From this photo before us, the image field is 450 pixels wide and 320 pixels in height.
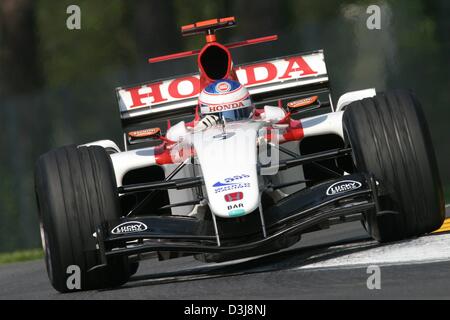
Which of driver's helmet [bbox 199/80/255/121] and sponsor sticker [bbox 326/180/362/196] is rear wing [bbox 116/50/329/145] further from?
sponsor sticker [bbox 326/180/362/196]

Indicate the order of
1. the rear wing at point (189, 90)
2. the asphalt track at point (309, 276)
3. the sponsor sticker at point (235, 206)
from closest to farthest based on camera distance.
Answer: the asphalt track at point (309, 276), the sponsor sticker at point (235, 206), the rear wing at point (189, 90)

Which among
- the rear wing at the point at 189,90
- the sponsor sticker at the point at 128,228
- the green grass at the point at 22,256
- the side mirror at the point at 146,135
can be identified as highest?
the rear wing at the point at 189,90

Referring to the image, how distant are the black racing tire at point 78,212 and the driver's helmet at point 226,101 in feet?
4.31

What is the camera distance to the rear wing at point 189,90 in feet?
40.1

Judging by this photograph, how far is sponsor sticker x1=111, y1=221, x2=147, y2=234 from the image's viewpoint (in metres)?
9.09

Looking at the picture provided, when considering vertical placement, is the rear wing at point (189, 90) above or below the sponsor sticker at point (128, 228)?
above

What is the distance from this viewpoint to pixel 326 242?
456 inches

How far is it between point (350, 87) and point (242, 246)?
332 inches

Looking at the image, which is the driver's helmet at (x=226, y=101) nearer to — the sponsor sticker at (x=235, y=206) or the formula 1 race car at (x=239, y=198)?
the formula 1 race car at (x=239, y=198)

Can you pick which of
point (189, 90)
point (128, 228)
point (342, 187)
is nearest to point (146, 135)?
point (189, 90)

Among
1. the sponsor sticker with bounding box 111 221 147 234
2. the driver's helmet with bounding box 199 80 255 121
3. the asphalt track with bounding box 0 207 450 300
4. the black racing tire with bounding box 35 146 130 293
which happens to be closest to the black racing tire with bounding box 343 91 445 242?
the asphalt track with bounding box 0 207 450 300

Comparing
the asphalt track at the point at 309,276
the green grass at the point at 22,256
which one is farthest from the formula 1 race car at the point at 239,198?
the green grass at the point at 22,256

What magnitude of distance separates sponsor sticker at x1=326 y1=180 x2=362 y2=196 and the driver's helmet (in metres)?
1.61
